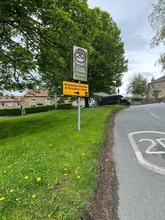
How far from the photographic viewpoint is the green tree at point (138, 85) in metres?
56.1

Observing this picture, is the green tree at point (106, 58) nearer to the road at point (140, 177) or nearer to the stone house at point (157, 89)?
the road at point (140, 177)

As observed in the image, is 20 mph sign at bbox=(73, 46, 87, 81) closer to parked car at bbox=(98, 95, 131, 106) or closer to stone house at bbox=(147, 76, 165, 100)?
parked car at bbox=(98, 95, 131, 106)

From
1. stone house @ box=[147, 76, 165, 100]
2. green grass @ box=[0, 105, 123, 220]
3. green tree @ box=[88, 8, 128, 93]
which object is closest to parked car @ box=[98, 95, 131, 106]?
green tree @ box=[88, 8, 128, 93]

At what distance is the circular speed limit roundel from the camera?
24.1 feet

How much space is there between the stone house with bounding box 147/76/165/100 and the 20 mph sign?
159ft

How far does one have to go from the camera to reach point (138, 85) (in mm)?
56312

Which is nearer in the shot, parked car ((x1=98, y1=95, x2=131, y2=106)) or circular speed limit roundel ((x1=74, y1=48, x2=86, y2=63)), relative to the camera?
circular speed limit roundel ((x1=74, y1=48, x2=86, y2=63))

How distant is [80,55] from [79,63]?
357mm

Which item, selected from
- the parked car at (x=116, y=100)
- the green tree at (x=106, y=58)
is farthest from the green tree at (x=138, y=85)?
the green tree at (x=106, y=58)

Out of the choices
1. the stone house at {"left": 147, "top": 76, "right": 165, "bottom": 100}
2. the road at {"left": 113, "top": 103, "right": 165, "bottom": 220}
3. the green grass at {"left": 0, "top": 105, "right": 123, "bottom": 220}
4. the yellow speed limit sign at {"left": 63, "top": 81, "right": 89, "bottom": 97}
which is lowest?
the road at {"left": 113, "top": 103, "right": 165, "bottom": 220}

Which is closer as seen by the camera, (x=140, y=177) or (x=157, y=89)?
(x=140, y=177)

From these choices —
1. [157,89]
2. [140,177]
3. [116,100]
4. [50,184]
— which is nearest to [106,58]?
[116,100]

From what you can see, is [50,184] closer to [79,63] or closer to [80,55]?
[79,63]

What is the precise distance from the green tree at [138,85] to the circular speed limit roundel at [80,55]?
51639mm
